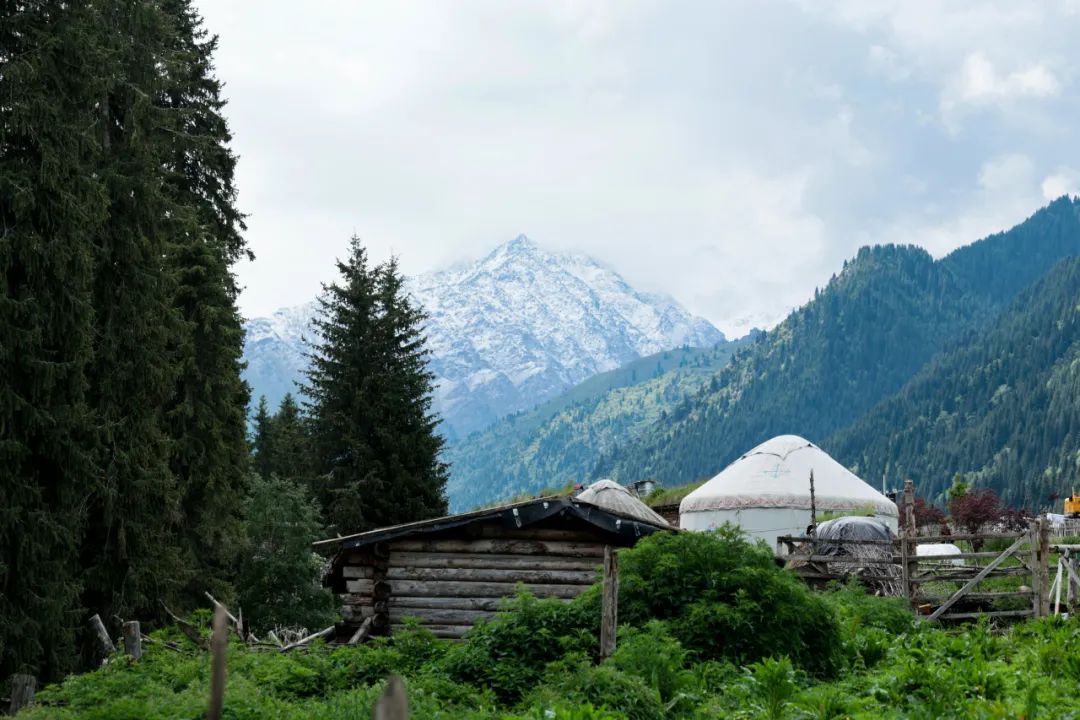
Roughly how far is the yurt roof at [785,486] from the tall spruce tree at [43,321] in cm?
2568

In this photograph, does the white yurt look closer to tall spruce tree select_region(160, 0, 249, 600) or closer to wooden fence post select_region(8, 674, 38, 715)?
tall spruce tree select_region(160, 0, 249, 600)

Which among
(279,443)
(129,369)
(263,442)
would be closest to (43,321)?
(129,369)

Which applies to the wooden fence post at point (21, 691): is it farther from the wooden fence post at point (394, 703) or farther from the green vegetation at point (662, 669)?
the wooden fence post at point (394, 703)

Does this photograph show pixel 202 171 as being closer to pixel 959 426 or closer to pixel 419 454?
pixel 419 454

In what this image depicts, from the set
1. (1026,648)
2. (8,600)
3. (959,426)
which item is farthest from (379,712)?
(959,426)

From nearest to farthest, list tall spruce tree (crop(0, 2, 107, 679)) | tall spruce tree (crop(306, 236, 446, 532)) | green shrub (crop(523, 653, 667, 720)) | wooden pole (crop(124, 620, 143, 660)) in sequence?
green shrub (crop(523, 653, 667, 720))
wooden pole (crop(124, 620, 143, 660))
tall spruce tree (crop(0, 2, 107, 679))
tall spruce tree (crop(306, 236, 446, 532))

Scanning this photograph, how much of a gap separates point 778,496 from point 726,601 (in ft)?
85.2

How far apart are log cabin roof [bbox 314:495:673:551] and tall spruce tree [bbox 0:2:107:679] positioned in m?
4.55

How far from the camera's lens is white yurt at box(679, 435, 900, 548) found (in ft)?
129

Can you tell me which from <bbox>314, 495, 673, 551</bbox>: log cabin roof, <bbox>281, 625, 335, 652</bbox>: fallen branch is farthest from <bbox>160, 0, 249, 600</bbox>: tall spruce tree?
<bbox>314, 495, 673, 551</bbox>: log cabin roof

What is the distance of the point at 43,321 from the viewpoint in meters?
18.2

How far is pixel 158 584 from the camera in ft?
69.4

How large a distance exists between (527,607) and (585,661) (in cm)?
238

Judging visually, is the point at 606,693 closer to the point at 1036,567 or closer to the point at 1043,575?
the point at 1043,575
